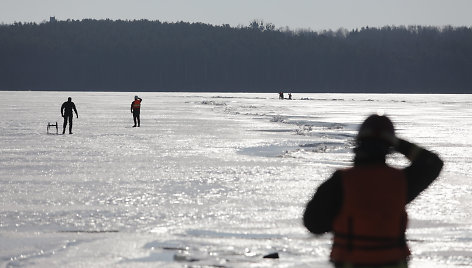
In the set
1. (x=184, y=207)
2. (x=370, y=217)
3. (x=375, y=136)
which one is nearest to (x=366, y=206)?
(x=370, y=217)

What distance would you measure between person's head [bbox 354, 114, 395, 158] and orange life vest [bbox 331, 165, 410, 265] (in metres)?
0.07

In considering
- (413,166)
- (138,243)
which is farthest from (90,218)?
(413,166)

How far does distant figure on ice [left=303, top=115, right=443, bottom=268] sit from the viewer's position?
3.70 metres

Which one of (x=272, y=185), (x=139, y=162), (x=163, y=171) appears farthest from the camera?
(x=139, y=162)

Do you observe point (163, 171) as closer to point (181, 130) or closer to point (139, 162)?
point (139, 162)

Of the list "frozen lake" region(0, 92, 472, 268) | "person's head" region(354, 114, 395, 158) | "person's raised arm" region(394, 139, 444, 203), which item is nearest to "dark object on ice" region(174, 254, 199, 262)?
"frozen lake" region(0, 92, 472, 268)

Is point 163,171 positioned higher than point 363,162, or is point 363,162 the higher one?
point 363,162

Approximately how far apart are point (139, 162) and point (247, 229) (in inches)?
379

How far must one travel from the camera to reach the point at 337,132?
1346 inches

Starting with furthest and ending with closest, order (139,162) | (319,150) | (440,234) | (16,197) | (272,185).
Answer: (319,150) → (139,162) → (272,185) → (16,197) → (440,234)

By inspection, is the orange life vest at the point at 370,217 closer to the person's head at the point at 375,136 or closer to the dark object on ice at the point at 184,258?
the person's head at the point at 375,136

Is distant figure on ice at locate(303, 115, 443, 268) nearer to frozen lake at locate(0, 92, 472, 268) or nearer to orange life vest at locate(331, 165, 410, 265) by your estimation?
orange life vest at locate(331, 165, 410, 265)

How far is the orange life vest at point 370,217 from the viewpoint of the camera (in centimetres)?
370

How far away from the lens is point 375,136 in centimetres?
374
